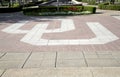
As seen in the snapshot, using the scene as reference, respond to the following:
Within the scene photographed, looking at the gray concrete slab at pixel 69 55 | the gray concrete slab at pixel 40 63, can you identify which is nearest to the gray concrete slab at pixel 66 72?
the gray concrete slab at pixel 40 63

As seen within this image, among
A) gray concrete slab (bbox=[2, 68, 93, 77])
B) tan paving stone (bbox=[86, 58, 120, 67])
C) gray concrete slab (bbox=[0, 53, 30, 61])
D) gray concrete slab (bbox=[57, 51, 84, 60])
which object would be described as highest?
gray concrete slab (bbox=[57, 51, 84, 60])

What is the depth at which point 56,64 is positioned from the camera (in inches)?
281

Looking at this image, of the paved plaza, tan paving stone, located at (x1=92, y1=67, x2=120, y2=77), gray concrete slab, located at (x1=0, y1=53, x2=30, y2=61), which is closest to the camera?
tan paving stone, located at (x1=92, y1=67, x2=120, y2=77)

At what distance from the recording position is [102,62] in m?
7.27

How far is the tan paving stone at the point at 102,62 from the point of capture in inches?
275

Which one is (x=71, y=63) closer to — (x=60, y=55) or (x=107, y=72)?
(x=60, y=55)

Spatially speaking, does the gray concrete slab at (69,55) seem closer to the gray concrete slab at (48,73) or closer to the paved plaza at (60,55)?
the paved plaza at (60,55)

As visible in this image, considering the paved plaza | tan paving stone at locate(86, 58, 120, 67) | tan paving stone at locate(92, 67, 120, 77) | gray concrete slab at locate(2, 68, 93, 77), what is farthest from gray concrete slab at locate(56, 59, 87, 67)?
tan paving stone at locate(92, 67, 120, 77)

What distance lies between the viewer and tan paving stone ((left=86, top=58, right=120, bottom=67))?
22.9 feet

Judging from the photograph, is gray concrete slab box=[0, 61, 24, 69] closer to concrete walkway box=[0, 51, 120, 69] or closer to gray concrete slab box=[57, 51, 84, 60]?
concrete walkway box=[0, 51, 120, 69]

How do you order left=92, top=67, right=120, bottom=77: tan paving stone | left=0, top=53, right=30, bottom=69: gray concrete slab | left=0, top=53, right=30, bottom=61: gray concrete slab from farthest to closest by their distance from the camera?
left=0, top=53, right=30, bottom=61: gray concrete slab, left=0, top=53, right=30, bottom=69: gray concrete slab, left=92, top=67, right=120, bottom=77: tan paving stone

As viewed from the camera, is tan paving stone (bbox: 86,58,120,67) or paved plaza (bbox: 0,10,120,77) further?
tan paving stone (bbox: 86,58,120,67)

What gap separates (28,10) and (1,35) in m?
13.6

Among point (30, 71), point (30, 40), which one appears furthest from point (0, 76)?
point (30, 40)
